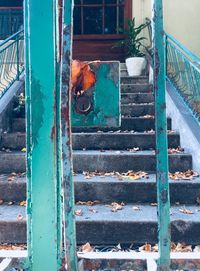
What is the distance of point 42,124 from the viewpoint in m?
1.35

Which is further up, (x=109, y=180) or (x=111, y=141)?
(x=111, y=141)

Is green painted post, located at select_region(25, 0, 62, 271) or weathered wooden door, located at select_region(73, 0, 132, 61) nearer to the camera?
→ green painted post, located at select_region(25, 0, 62, 271)

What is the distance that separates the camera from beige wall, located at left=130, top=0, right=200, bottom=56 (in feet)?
27.1

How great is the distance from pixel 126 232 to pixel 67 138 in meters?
2.10

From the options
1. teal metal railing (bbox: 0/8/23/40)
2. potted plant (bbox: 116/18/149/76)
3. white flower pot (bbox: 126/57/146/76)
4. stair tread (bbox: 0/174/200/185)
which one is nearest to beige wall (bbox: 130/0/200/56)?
potted plant (bbox: 116/18/149/76)

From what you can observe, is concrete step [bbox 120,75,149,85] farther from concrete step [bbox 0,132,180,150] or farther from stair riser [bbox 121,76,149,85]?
concrete step [bbox 0,132,180,150]

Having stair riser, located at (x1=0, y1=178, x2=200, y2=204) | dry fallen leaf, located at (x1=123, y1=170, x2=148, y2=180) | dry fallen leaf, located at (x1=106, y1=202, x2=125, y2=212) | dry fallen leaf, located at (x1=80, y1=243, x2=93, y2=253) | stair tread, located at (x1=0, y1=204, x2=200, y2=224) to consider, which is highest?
dry fallen leaf, located at (x1=123, y1=170, x2=148, y2=180)

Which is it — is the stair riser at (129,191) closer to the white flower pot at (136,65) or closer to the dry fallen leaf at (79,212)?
the dry fallen leaf at (79,212)

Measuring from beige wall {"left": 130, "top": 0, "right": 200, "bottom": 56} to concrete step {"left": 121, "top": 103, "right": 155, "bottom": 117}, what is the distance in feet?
10.9

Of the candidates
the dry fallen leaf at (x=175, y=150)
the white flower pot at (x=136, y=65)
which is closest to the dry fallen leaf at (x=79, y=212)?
the dry fallen leaf at (x=175, y=150)

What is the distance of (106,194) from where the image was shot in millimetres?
3824

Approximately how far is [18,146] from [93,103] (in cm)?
338

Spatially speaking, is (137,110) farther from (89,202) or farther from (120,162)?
(89,202)

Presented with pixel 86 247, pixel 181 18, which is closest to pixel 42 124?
pixel 86 247
